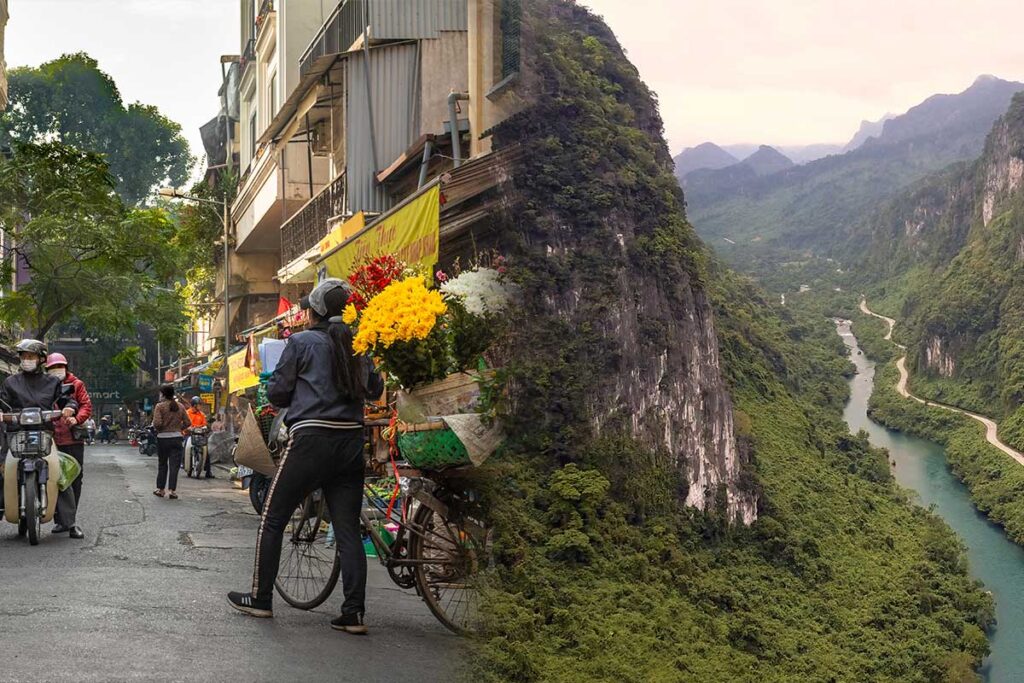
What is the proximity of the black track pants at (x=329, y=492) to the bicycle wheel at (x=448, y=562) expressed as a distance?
0.97 ft

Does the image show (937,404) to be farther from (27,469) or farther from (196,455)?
(27,469)

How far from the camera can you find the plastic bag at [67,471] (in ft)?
31.3

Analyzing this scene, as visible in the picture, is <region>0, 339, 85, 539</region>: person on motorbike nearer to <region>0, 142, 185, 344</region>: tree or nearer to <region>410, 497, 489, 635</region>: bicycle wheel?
<region>410, 497, 489, 635</region>: bicycle wheel

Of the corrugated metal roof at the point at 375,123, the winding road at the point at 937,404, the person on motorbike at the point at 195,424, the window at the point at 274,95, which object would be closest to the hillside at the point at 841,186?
the winding road at the point at 937,404

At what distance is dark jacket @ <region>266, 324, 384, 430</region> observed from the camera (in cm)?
550

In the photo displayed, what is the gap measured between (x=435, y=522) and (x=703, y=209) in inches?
243

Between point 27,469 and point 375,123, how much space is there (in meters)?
9.84

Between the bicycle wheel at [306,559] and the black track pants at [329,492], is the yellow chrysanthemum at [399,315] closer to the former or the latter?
the black track pants at [329,492]

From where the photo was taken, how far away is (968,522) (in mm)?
47312

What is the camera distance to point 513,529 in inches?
226

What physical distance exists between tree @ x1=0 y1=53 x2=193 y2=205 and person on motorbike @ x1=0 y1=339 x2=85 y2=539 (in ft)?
149

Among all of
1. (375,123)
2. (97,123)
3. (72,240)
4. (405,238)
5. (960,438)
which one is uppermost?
(97,123)

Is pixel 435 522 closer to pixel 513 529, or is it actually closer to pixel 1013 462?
pixel 513 529

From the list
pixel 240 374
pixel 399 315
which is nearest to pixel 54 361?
pixel 399 315
